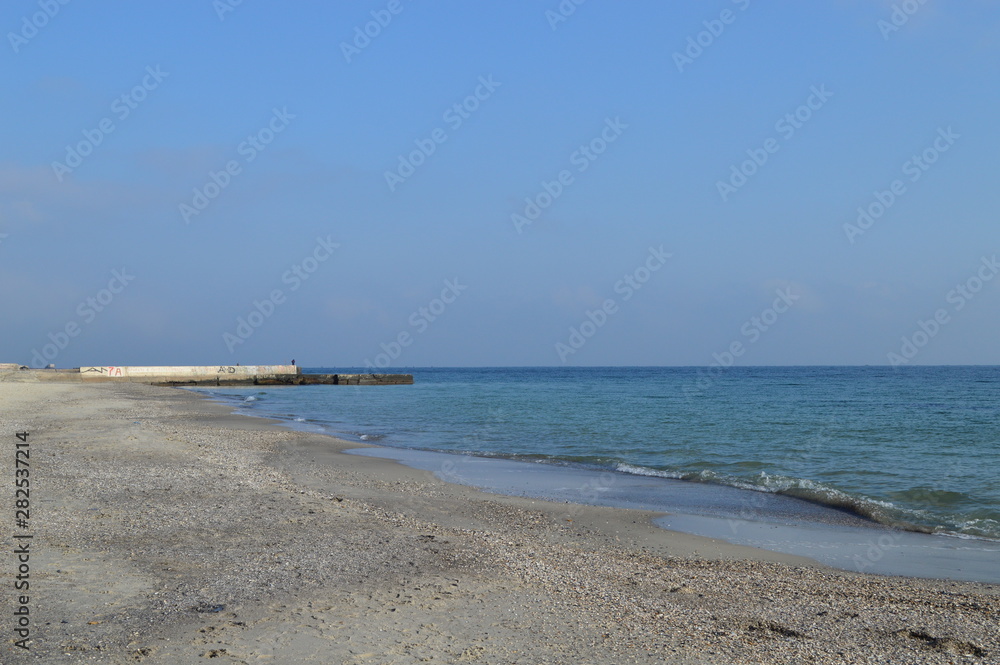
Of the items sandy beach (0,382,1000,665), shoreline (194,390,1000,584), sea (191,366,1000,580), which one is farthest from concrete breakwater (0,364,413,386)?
sandy beach (0,382,1000,665)

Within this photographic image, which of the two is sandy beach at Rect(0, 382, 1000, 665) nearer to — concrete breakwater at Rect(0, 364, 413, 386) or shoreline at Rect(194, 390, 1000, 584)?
shoreline at Rect(194, 390, 1000, 584)

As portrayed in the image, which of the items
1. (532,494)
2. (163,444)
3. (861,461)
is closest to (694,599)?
(532,494)

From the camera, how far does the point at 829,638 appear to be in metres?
6.61

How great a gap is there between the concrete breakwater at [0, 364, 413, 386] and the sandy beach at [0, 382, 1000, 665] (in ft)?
260

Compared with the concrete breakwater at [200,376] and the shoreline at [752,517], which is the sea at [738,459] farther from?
the concrete breakwater at [200,376]

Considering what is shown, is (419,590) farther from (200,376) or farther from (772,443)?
(200,376)

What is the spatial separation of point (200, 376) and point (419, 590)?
9438 cm

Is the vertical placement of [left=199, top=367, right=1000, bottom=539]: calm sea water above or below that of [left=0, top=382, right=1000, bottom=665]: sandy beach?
below

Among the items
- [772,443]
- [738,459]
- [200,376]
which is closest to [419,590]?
[738,459]

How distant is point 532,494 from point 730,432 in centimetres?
1638

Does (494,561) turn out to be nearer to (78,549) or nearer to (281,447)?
(78,549)

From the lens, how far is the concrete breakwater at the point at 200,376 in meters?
84.0

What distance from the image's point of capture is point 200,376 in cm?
9438

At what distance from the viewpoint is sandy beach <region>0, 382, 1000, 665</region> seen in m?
6.02
